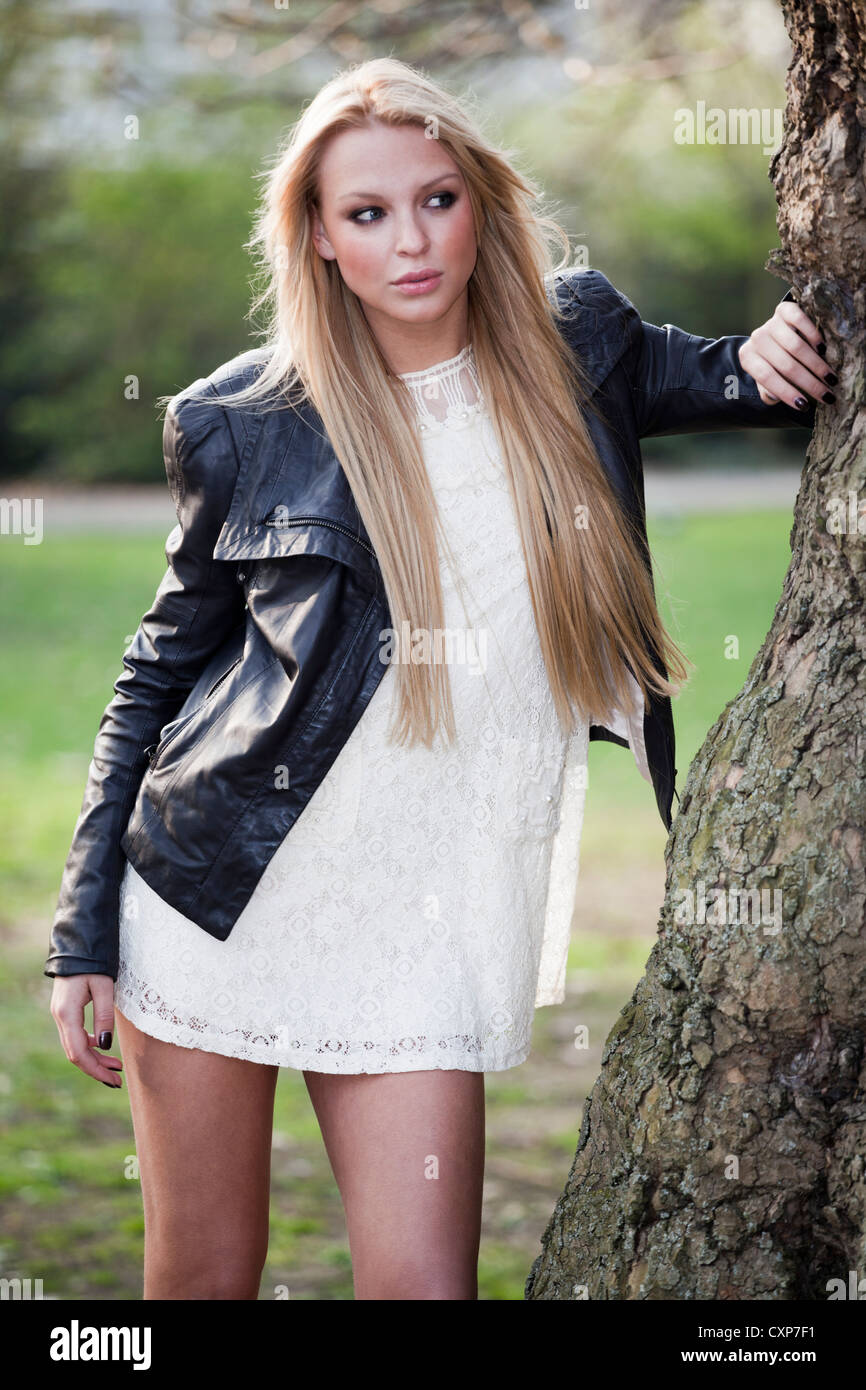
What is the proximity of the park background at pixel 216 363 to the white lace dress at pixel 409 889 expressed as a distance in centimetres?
36

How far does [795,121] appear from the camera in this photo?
195 cm

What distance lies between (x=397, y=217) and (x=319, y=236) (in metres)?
0.18

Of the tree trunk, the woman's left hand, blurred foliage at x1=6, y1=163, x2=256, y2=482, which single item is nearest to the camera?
the tree trunk

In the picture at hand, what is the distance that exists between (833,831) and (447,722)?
0.62m

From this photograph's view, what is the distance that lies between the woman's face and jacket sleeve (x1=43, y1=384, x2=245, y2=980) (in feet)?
1.08

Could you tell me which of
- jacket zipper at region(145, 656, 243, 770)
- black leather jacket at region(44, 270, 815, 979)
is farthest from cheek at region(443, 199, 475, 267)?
jacket zipper at region(145, 656, 243, 770)

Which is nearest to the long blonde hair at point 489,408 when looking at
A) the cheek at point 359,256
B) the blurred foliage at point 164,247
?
the cheek at point 359,256

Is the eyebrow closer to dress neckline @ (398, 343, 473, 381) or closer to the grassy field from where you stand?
dress neckline @ (398, 343, 473, 381)

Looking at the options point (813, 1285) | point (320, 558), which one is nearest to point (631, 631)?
point (320, 558)

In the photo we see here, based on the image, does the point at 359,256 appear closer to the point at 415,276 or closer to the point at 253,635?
the point at 415,276

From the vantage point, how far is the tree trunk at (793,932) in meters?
1.87

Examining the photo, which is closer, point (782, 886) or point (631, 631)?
point (782, 886)

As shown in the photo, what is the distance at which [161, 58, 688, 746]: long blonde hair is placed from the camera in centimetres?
223
